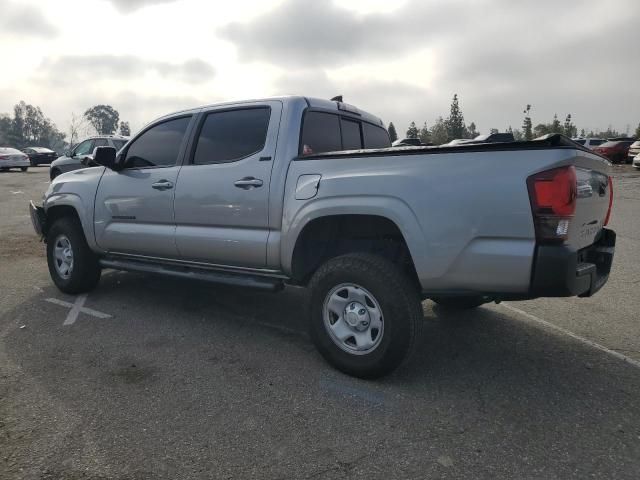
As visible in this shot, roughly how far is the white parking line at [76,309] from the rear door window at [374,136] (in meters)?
3.02

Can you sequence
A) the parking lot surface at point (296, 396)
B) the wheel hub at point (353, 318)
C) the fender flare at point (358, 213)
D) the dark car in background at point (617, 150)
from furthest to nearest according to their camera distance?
the dark car in background at point (617, 150)
the wheel hub at point (353, 318)
the fender flare at point (358, 213)
the parking lot surface at point (296, 396)

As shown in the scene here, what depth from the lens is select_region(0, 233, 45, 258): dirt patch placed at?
7.49 metres

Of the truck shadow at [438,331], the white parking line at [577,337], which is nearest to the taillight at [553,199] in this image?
the truck shadow at [438,331]

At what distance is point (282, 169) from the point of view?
3.68 m

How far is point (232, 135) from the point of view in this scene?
13.6ft

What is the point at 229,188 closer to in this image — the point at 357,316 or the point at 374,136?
the point at 357,316

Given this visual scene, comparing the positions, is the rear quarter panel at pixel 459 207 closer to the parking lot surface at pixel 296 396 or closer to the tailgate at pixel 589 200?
the tailgate at pixel 589 200

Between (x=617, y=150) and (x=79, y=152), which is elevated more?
(x=79, y=152)

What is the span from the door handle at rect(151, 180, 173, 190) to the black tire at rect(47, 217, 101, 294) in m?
1.35

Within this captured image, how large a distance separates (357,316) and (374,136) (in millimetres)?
2286

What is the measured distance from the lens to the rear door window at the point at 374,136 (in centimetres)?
475

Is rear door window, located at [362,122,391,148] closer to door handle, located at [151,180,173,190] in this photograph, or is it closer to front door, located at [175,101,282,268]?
front door, located at [175,101,282,268]

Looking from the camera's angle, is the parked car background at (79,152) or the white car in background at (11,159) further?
the white car in background at (11,159)

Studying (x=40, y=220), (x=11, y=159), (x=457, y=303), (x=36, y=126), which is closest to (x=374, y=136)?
(x=457, y=303)
